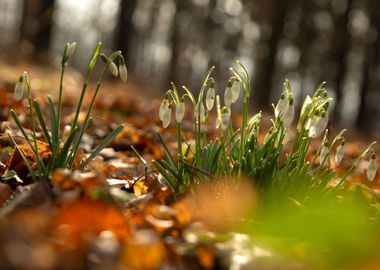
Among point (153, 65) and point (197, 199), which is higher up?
point (197, 199)

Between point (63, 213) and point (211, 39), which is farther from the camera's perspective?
point (211, 39)

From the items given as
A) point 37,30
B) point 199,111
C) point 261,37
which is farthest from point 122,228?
point 261,37

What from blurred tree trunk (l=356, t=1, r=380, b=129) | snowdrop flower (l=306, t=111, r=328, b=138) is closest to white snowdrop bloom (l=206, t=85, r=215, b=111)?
snowdrop flower (l=306, t=111, r=328, b=138)

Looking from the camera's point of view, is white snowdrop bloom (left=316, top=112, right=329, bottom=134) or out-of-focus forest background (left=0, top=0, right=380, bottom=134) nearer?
white snowdrop bloom (left=316, top=112, right=329, bottom=134)

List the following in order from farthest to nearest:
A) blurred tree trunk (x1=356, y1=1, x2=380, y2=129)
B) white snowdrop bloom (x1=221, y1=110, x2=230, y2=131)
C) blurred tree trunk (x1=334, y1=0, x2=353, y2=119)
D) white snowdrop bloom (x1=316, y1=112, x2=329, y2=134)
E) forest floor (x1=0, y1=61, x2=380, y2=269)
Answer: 1. blurred tree trunk (x1=356, y1=1, x2=380, y2=129)
2. blurred tree trunk (x1=334, y1=0, x2=353, y2=119)
3. white snowdrop bloom (x1=221, y1=110, x2=230, y2=131)
4. white snowdrop bloom (x1=316, y1=112, x2=329, y2=134)
5. forest floor (x1=0, y1=61, x2=380, y2=269)

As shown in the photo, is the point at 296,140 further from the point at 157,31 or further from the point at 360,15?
the point at 157,31

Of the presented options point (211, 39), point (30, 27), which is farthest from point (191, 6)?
point (30, 27)

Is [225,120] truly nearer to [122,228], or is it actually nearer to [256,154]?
[256,154]

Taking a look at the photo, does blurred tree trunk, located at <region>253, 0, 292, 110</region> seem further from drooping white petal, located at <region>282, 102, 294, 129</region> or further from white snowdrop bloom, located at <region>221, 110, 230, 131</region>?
drooping white petal, located at <region>282, 102, 294, 129</region>
